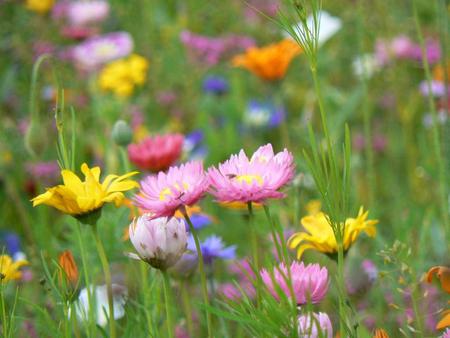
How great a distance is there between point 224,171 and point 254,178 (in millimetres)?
36

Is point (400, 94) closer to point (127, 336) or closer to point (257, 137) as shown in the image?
point (257, 137)

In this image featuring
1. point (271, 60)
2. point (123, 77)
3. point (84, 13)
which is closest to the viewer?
point (271, 60)

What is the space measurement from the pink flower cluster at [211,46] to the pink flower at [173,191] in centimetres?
163

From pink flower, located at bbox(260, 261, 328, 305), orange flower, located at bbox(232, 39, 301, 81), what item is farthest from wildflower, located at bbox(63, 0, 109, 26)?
pink flower, located at bbox(260, 261, 328, 305)

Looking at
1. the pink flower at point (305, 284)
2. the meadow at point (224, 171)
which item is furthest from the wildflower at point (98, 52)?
the pink flower at point (305, 284)

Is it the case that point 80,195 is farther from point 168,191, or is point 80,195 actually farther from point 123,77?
point 123,77

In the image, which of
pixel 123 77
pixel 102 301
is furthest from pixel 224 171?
pixel 123 77

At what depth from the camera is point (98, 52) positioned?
2.28 m

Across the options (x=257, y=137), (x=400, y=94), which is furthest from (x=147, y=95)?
(x=400, y=94)

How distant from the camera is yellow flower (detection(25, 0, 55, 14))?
2445 millimetres

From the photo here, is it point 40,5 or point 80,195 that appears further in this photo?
point 40,5

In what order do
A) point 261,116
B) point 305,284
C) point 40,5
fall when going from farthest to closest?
1. point 40,5
2. point 261,116
3. point 305,284

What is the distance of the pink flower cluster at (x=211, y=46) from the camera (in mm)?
2377

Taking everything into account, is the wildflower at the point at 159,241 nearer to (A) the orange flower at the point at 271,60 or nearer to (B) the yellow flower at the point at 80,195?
(B) the yellow flower at the point at 80,195
